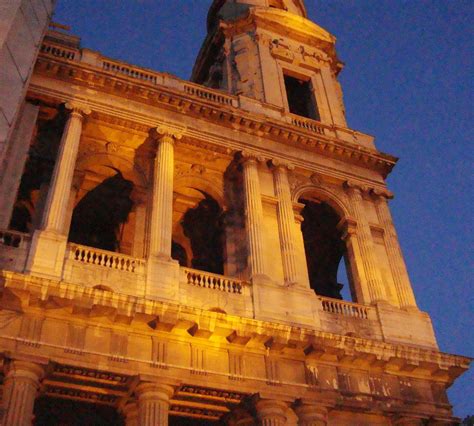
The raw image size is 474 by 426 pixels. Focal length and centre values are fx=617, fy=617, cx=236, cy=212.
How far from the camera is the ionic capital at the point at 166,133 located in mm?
19172

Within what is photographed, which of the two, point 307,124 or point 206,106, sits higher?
point 307,124

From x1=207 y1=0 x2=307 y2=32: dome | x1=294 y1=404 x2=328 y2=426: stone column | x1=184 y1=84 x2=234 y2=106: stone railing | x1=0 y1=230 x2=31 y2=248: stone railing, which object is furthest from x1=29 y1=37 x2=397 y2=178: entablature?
x1=294 y1=404 x2=328 y2=426: stone column

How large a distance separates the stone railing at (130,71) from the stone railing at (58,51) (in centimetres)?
104

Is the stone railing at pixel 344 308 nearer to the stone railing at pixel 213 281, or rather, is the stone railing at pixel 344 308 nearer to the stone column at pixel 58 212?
the stone railing at pixel 213 281

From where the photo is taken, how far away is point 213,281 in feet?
55.0

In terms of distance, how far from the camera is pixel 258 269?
17.2m

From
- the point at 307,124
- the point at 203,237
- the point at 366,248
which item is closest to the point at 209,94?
the point at 307,124

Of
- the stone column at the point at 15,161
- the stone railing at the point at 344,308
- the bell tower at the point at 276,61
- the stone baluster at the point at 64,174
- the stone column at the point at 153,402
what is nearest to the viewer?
the stone column at the point at 153,402

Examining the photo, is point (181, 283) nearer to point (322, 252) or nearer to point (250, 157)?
point (250, 157)

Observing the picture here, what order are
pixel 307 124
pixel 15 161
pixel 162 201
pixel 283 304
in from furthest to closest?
pixel 307 124
pixel 162 201
pixel 283 304
pixel 15 161

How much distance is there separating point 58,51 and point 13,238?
7.59m

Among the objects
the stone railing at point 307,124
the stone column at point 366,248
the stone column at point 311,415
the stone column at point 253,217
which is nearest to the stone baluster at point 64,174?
the stone column at point 253,217

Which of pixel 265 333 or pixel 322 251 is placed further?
pixel 322 251

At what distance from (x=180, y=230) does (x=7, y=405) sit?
11.2 metres
